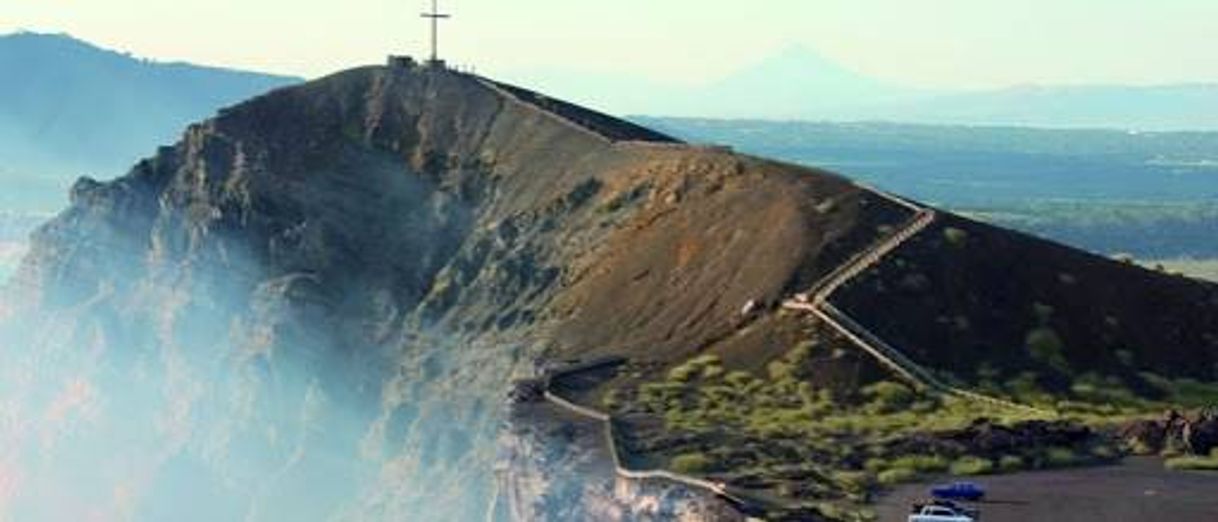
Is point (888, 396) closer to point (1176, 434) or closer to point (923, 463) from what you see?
point (923, 463)

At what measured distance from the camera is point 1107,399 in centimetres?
8794

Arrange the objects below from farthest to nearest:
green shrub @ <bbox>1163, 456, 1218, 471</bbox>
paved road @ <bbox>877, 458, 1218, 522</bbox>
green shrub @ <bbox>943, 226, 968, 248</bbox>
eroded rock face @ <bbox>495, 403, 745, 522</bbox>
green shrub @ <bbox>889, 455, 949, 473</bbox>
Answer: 1. green shrub @ <bbox>943, 226, 968, 248</bbox>
2. green shrub @ <bbox>889, 455, 949, 473</bbox>
3. green shrub @ <bbox>1163, 456, 1218, 471</bbox>
4. eroded rock face @ <bbox>495, 403, 745, 522</bbox>
5. paved road @ <bbox>877, 458, 1218, 522</bbox>

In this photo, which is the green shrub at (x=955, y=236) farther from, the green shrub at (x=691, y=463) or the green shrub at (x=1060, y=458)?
the green shrub at (x=691, y=463)

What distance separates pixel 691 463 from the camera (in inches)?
2950

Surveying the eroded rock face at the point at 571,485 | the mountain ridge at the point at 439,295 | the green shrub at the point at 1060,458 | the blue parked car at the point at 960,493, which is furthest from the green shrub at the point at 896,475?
the eroded rock face at the point at 571,485

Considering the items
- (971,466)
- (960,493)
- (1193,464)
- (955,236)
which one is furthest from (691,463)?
(955,236)

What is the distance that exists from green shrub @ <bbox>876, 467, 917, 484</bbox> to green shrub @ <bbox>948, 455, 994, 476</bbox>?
65.2 inches

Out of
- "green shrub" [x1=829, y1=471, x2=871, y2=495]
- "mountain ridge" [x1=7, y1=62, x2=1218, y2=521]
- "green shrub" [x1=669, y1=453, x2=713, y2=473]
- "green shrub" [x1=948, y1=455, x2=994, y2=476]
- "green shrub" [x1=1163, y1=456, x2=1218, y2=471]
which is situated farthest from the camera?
"mountain ridge" [x1=7, y1=62, x2=1218, y2=521]

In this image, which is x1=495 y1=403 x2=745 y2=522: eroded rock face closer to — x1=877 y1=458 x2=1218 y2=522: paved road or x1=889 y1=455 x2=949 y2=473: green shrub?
x1=877 y1=458 x2=1218 y2=522: paved road

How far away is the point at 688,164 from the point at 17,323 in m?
61.5

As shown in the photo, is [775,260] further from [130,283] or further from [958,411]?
[130,283]

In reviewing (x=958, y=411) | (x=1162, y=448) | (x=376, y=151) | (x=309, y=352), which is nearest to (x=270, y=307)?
(x=309, y=352)

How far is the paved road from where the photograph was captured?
216 feet

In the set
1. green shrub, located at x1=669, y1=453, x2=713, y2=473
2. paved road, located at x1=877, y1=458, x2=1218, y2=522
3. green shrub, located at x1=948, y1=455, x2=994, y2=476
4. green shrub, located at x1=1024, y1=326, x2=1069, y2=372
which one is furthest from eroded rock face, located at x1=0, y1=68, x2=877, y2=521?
paved road, located at x1=877, y1=458, x2=1218, y2=522
